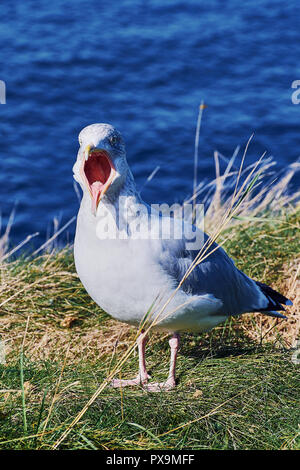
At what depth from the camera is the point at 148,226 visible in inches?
147

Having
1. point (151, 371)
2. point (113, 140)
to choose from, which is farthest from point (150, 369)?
point (113, 140)

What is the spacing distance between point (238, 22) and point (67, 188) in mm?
5414

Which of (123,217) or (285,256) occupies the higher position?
(123,217)

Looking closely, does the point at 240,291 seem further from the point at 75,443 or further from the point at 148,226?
the point at 75,443

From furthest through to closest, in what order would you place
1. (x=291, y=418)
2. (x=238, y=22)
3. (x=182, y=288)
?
(x=238, y=22) → (x=182, y=288) → (x=291, y=418)

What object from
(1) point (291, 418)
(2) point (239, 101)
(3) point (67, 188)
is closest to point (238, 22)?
(2) point (239, 101)

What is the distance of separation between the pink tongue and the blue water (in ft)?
20.0

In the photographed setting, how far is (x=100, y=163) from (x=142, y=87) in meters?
8.44

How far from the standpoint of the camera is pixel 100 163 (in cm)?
367

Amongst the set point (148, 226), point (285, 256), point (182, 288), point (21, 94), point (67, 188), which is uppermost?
point (148, 226)

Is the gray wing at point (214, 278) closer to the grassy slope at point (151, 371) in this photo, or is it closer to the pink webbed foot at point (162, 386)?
the grassy slope at point (151, 371)

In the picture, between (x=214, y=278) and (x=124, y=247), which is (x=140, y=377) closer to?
(x=214, y=278)

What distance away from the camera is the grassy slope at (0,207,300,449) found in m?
3.18

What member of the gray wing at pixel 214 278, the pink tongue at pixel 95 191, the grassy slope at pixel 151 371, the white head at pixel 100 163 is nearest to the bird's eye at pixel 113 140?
the white head at pixel 100 163
